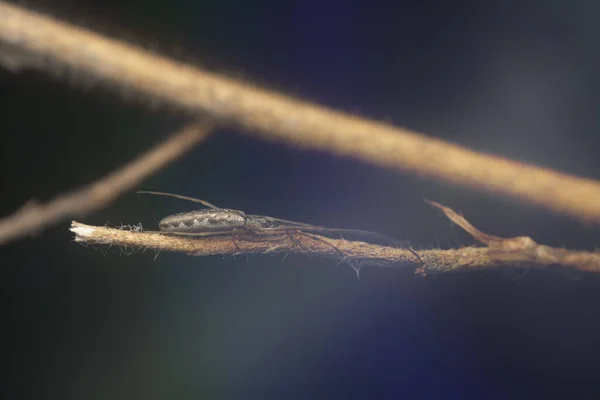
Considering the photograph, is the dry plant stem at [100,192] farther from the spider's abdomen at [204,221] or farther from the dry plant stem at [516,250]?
the dry plant stem at [516,250]

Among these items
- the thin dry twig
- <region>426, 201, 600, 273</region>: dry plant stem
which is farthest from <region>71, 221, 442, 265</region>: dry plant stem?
<region>426, 201, 600, 273</region>: dry plant stem

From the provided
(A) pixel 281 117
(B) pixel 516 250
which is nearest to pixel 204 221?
(A) pixel 281 117

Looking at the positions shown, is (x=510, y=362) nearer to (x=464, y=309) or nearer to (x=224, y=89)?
(x=464, y=309)

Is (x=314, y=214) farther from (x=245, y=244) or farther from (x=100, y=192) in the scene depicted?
(x=100, y=192)

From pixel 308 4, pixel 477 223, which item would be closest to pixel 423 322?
pixel 477 223

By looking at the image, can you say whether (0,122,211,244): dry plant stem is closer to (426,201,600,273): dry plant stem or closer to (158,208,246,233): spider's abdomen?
(158,208,246,233): spider's abdomen

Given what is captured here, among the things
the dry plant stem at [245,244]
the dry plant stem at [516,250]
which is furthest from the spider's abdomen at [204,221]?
the dry plant stem at [516,250]
